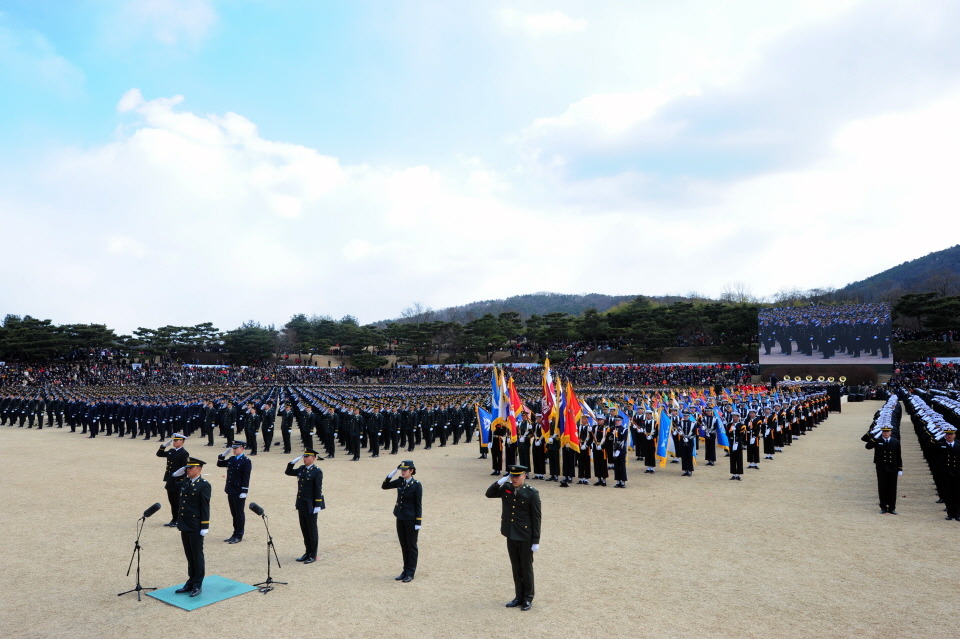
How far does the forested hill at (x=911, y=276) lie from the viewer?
10825 cm

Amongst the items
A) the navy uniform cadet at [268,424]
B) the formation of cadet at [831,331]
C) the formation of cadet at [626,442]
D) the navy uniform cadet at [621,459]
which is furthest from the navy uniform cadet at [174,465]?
the formation of cadet at [831,331]

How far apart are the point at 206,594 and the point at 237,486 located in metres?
2.57

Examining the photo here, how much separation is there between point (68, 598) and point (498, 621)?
16.9ft

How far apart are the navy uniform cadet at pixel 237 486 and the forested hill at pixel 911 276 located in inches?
4627

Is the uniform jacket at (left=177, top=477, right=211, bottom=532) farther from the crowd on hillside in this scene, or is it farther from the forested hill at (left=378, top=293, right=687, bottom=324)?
the forested hill at (left=378, top=293, right=687, bottom=324)

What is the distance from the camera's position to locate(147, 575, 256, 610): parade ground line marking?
6.94 metres

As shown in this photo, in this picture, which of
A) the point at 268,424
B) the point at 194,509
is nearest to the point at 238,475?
the point at 194,509

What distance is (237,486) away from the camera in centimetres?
965

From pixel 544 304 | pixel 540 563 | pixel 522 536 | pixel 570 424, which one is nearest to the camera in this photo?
pixel 522 536

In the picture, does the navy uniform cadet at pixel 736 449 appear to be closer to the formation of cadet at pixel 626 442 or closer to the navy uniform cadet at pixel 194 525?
the formation of cadet at pixel 626 442

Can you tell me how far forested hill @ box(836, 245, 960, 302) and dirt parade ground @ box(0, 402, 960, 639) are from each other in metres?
112

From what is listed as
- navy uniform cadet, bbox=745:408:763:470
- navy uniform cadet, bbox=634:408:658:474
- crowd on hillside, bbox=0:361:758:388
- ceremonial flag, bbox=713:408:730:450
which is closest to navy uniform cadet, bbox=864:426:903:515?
navy uniform cadet, bbox=745:408:763:470

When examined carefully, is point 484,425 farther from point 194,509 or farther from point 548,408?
point 194,509

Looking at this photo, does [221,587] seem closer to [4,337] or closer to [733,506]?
[733,506]
